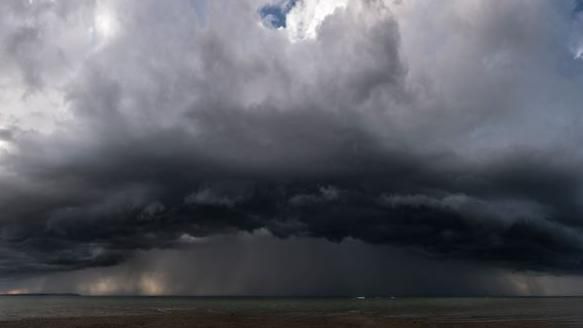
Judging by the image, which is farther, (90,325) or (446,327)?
(90,325)

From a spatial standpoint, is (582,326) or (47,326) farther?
(47,326)

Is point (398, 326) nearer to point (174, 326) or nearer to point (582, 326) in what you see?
point (582, 326)

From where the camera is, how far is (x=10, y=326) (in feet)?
254

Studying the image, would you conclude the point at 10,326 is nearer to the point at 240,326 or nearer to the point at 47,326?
the point at 47,326

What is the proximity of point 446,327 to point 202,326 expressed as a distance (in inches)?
1390

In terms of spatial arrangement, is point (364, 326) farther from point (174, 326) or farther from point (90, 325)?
point (90, 325)

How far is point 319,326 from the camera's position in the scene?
75.8 meters

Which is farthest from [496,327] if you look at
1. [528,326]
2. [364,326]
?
[364,326]

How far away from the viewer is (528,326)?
239 ft

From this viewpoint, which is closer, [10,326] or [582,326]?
[582,326]

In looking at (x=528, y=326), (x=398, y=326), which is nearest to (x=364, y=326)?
(x=398, y=326)

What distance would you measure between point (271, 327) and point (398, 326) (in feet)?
61.8

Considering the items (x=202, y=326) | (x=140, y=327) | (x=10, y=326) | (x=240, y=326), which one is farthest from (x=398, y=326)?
(x=10, y=326)

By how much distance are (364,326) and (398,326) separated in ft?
16.6
